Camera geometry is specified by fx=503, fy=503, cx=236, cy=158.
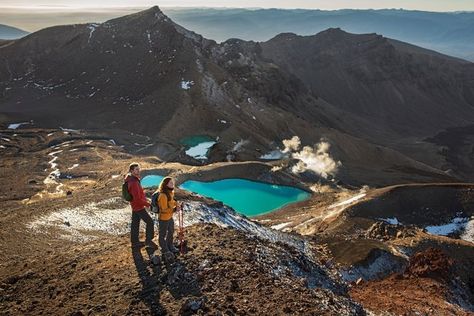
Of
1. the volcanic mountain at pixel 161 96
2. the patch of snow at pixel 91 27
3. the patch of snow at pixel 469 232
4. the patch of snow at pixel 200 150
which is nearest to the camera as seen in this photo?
the patch of snow at pixel 469 232

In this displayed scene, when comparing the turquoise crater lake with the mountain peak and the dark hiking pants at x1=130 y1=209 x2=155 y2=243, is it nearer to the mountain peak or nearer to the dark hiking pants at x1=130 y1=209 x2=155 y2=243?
the dark hiking pants at x1=130 y1=209 x2=155 y2=243

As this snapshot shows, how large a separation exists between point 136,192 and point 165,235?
6.47 ft

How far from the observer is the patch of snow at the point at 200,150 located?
99.8 metres

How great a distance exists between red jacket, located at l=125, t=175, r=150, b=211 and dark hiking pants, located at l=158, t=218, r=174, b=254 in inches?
47.2

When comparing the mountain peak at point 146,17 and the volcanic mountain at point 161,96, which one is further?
the mountain peak at point 146,17

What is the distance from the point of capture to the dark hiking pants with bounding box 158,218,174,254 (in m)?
18.6

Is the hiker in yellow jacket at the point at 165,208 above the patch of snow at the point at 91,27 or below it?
above

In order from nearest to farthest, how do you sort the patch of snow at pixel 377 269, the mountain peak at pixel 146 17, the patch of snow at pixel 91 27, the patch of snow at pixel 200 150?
the patch of snow at pixel 377 269, the patch of snow at pixel 200 150, the patch of snow at pixel 91 27, the mountain peak at pixel 146 17

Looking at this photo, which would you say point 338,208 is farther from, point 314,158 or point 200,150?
point 314,158

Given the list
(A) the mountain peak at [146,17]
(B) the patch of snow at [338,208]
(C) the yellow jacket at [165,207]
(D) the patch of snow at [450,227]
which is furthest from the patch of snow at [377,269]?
(A) the mountain peak at [146,17]

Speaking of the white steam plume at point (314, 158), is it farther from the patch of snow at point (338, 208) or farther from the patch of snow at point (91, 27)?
the patch of snow at point (91, 27)

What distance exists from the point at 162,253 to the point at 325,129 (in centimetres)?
11817

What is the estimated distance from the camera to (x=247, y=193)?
2891 inches

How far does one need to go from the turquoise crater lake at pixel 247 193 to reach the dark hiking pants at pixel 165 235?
47821 mm
